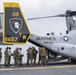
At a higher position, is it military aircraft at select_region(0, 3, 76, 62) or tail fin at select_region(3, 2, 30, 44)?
tail fin at select_region(3, 2, 30, 44)

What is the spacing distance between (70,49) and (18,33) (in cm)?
451

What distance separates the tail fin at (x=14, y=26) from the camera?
24859mm

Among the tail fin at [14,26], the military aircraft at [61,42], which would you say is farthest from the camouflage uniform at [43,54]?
the tail fin at [14,26]

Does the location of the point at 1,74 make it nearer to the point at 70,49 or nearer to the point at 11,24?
the point at 11,24

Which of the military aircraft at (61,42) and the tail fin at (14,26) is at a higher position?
the tail fin at (14,26)

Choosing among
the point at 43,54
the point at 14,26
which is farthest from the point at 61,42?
the point at 14,26

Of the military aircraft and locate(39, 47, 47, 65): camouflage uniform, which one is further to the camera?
the military aircraft

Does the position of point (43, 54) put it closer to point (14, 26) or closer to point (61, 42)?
point (61, 42)

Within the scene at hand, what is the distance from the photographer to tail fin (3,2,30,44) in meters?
24.9

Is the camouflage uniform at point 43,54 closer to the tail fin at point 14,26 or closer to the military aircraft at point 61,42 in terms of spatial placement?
the military aircraft at point 61,42

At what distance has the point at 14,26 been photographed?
24875 millimetres

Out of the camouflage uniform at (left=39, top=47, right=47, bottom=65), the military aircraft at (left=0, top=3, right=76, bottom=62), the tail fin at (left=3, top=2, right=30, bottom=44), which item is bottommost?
the camouflage uniform at (left=39, top=47, right=47, bottom=65)

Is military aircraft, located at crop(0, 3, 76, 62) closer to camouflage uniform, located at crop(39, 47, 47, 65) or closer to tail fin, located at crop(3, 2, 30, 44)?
camouflage uniform, located at crop(39, 47, 47, 65)

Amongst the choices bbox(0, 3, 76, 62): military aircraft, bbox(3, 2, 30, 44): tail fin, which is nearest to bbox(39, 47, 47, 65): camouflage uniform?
bbox(0, 3, 76, 62): military aircraft
